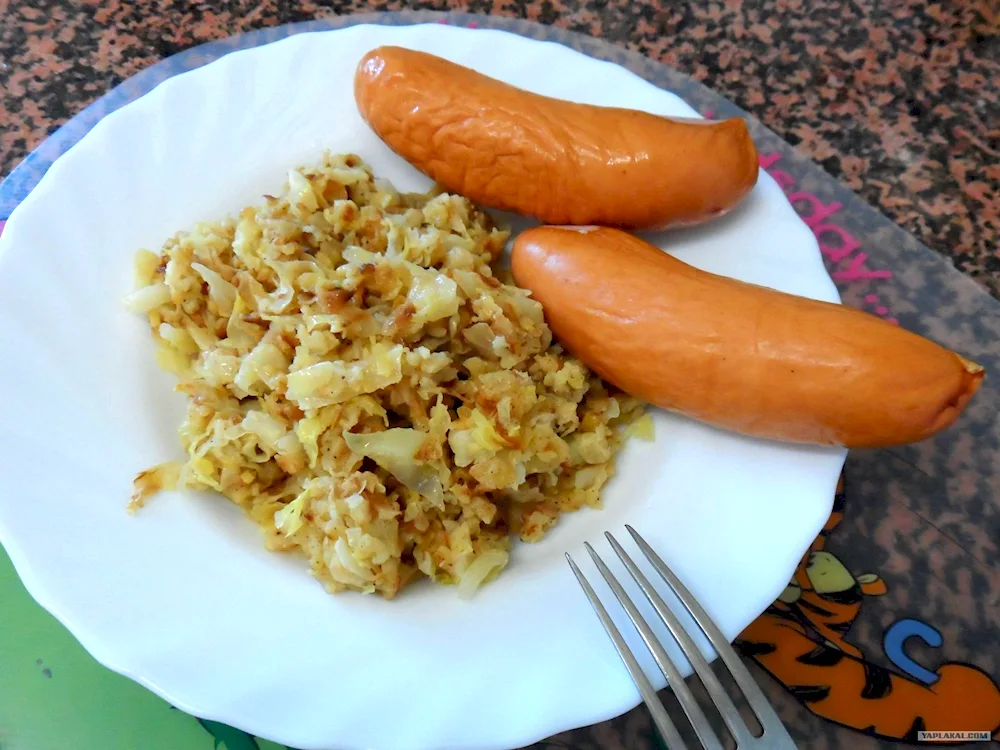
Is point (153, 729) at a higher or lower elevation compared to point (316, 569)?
lower

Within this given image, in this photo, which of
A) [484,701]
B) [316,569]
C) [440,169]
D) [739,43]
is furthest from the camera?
[739,43]

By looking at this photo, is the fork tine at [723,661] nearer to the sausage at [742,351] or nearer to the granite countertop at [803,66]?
the sausage at [742,351]

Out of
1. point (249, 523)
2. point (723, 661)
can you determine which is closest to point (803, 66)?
point (723, 661)

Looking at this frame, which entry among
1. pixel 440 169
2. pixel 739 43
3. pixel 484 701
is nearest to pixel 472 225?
pixel 440 169

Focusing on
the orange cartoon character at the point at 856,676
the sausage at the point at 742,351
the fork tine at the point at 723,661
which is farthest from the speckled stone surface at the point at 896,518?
the sausage at the point at 742,351

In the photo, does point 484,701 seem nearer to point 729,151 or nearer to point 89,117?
point 729,151

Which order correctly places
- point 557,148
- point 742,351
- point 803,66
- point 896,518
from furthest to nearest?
1. point 803,66
2. point 896,518
3. point 557,148
4. point 742,351

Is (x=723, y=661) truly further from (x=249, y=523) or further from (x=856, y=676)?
(x=249, y=523)
